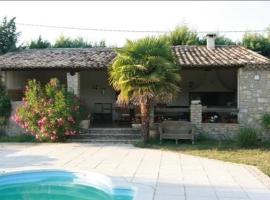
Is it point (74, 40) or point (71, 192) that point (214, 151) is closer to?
point (71, 192)

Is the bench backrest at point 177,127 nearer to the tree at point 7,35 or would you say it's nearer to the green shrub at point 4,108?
the green shrub at point 4,108

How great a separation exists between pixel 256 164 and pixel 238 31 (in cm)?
2558

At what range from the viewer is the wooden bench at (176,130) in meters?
17.2

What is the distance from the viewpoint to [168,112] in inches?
768

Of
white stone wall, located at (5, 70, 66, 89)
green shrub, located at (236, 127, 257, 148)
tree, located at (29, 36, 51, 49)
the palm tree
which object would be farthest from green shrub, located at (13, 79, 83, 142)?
tree, located at (29, 36, 51, 49)

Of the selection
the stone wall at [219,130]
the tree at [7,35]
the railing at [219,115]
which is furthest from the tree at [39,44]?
the stone wall at [219,130]

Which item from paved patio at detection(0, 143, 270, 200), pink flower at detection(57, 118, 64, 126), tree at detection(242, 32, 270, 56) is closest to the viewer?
paved patio at detection(0, 143, 270, 200)

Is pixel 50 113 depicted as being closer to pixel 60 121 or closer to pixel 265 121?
pixel 60 121

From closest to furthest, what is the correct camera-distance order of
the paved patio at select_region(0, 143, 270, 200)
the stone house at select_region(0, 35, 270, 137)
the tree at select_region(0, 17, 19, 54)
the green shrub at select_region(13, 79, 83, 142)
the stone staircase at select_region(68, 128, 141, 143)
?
the paved patio at select_region(0, 143, 270, 200)
the green shrub at select_region(13, 79, 83, 142)
the stone staircase at select_region(68, 128, 141, 143)
the stone house at select_region(0, 35, 270, 137)
the tree at select_region(0, 17, 19, 54)

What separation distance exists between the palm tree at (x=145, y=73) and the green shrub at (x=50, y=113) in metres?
2.31

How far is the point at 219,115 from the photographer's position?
19.4 meters

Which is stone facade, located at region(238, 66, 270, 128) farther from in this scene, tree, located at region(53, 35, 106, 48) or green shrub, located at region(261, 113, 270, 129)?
tree, located at region(53, 35, 106, 48)

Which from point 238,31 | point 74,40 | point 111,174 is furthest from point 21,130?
point 238,31

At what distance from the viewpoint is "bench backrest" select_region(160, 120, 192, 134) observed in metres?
17.3
